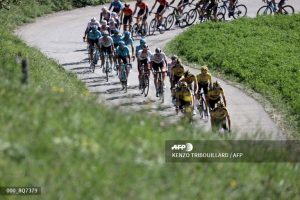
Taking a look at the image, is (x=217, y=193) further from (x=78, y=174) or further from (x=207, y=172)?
(x=78, y=174)

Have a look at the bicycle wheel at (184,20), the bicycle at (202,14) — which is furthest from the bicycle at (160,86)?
the bicycle at (202,14)

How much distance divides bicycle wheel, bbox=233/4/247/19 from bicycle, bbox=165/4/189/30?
2.93 meters

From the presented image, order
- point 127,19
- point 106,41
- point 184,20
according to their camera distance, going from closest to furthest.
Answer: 1. point 106,41
2. point 127,19
3. point 184,20

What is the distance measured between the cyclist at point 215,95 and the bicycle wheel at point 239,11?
719 inches

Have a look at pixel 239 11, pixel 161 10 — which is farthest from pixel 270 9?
pixel 161 10

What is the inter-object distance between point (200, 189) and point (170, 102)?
46.5ft

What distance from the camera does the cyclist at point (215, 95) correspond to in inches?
800

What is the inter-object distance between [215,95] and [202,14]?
58.0 ft

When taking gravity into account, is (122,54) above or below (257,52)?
above

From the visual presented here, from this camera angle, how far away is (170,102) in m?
23.3

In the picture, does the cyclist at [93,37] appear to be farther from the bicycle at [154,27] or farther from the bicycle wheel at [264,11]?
the bicycle wheel at [264,11]

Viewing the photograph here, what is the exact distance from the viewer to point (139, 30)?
114ft

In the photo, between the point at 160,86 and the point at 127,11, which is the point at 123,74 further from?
the point at 127,11

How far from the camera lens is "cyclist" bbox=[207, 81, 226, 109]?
20.3 m
